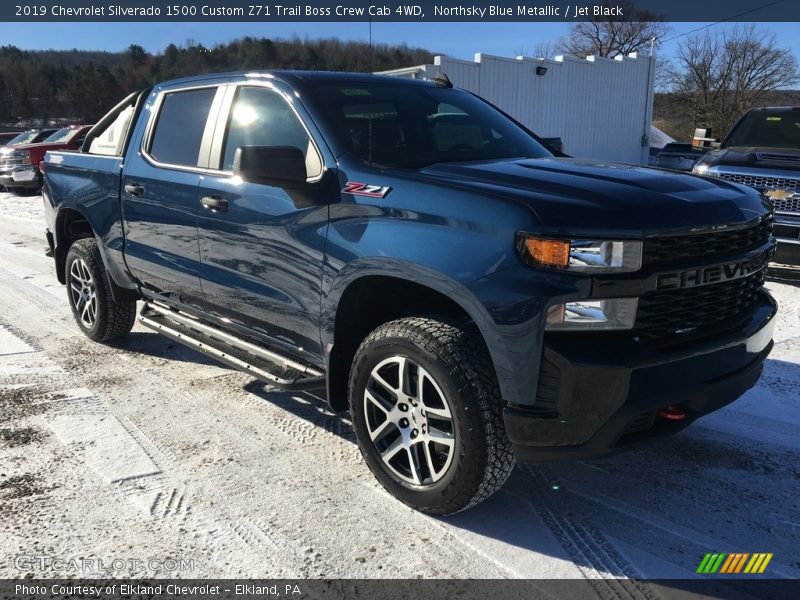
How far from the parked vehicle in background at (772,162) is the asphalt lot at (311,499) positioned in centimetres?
270

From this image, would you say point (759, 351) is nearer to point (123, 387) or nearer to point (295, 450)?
point (295, 450)

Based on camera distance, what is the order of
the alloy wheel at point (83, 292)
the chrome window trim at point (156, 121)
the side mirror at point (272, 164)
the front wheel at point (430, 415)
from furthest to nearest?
the alloy wheel at point (83, 292) < the chrome window trim at point (156, 121) < the side mirror at point (272, 164) < the front wheel at point (430, 415)

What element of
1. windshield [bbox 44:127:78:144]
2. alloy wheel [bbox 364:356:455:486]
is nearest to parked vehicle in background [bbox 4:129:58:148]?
windshield [bbox 44:127:78:144]

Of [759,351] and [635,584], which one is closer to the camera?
[635,584]

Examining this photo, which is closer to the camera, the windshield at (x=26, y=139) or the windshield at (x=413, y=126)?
the windshield at (x=413, y=126)

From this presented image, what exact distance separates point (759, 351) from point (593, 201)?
1.12 metres

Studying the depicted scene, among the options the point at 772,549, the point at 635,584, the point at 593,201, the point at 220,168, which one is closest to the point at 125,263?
the point at 220,168

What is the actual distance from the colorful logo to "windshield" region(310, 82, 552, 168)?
2.04 m

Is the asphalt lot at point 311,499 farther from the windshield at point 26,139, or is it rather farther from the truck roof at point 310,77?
the windshield at point 26,139

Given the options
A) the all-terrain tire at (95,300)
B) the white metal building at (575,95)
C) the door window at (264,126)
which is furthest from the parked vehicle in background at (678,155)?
the white metal building at (575,95)

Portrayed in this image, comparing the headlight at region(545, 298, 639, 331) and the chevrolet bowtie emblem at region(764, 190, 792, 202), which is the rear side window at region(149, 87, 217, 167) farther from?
the chevrolet bowtie emblem at region(764, 190, 792, 202)

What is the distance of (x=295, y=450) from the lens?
3.49 meters

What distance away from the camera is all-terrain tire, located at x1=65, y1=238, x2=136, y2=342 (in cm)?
507

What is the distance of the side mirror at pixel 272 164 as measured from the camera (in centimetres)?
297
